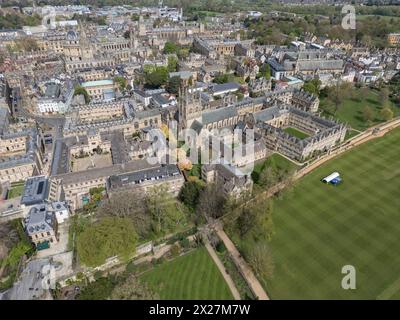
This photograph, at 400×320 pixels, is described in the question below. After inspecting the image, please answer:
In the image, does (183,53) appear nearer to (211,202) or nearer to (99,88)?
(99,88)

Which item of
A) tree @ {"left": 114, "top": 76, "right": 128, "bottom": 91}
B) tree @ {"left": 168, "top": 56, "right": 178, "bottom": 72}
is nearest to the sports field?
tree @ {"left": 114, "top": 76, "right": 128, "bottom": 91}

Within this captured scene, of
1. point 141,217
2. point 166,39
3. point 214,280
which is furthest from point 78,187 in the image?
point 166,39

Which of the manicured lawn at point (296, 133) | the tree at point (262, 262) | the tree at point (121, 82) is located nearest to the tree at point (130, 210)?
the tree at point (262, 262)

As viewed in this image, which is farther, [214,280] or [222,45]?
[222,45]

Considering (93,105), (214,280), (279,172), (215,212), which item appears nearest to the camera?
(214,280)

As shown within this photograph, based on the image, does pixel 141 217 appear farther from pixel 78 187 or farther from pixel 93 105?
pixel 93 105

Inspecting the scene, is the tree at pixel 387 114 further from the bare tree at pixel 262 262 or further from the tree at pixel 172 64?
the tree at pixel 172 64

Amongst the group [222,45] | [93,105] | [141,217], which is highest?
[222,45]

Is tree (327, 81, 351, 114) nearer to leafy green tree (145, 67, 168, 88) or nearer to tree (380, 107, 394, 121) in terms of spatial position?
tree (380, 107, 394, 121)
